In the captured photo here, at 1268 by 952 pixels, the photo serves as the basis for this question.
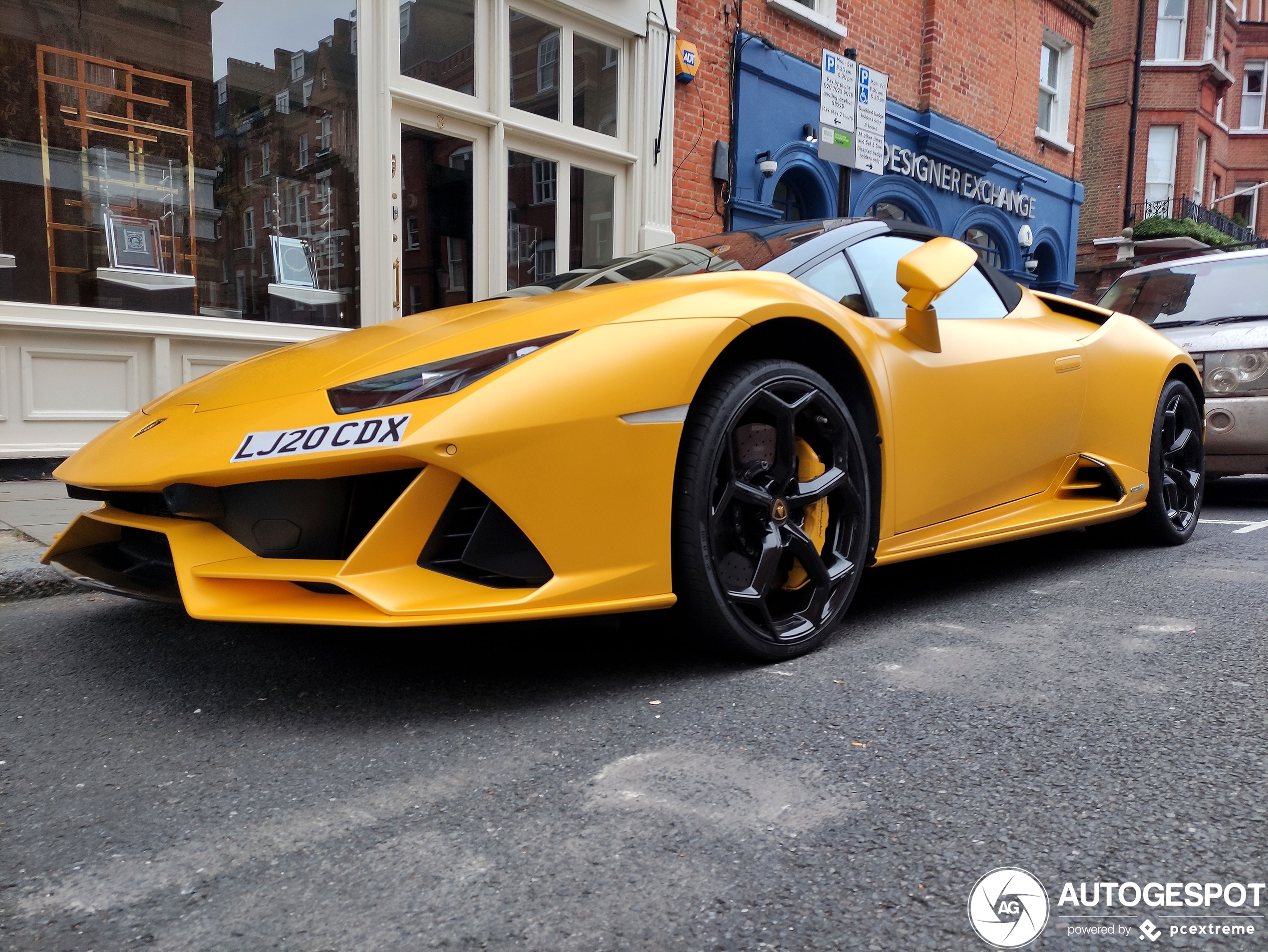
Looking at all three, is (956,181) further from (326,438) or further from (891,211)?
(326,438)

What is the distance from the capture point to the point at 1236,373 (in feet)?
17.6

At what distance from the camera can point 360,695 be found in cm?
212

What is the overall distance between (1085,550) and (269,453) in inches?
133

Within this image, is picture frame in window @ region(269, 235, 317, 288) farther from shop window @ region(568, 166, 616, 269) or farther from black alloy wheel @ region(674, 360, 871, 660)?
black alloy wheel @ region(674, 360, 871, 660)

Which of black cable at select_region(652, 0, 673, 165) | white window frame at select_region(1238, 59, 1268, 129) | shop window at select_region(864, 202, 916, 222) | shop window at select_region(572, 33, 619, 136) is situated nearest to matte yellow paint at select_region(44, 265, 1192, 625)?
shop window at select_region(572, 33, 619, 136)

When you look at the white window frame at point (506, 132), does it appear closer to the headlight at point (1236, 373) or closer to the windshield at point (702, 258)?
the windshield at point (702, 258)

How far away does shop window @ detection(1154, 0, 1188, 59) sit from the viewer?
2478 cm

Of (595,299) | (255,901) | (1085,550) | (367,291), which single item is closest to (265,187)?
(367,291)

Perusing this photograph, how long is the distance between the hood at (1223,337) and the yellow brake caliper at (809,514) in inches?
146

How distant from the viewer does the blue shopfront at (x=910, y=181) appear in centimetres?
895

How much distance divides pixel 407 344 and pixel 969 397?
5.44ft

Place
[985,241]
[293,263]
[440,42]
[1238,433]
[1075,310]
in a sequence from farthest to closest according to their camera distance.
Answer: [985,241] < [440,42] < [293,263] < [1238,433] < [1075,310]

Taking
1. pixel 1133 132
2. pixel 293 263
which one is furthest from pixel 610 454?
pixel 1133 132

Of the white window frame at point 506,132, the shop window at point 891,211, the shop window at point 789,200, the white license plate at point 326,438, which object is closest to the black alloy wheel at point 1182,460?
the white license plate at point 326,438
